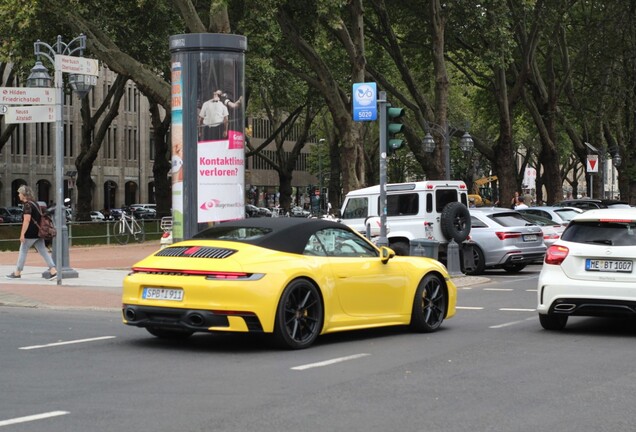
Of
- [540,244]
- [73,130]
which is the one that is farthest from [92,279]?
[73,130]

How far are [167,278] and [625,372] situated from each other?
4465 mm

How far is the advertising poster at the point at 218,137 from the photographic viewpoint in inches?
790

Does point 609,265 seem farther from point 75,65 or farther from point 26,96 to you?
point 26,96

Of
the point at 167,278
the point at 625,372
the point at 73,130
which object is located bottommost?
the point at 625,372

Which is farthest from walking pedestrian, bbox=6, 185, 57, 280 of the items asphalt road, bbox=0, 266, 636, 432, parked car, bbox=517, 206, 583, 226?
parked car, bbox=517, 206, 583, 226

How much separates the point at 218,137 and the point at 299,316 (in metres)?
9.20

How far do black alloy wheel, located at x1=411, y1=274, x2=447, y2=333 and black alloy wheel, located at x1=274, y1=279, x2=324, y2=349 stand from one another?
1789 mm

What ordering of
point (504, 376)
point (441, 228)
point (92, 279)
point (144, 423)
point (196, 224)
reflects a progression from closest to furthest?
point (144, 423) < point (504, 376) < point (196, 224) < point (92, 279) < point (441, 228)

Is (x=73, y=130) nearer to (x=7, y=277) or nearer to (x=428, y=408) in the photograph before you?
(x=7, y=277)

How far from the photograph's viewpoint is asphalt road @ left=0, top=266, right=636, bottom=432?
25.1 feet

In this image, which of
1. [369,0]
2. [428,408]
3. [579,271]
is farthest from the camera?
[369,0]

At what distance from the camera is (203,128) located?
20109 millimetres

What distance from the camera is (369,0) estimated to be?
140ft

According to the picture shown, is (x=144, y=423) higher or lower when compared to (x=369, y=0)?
lower
